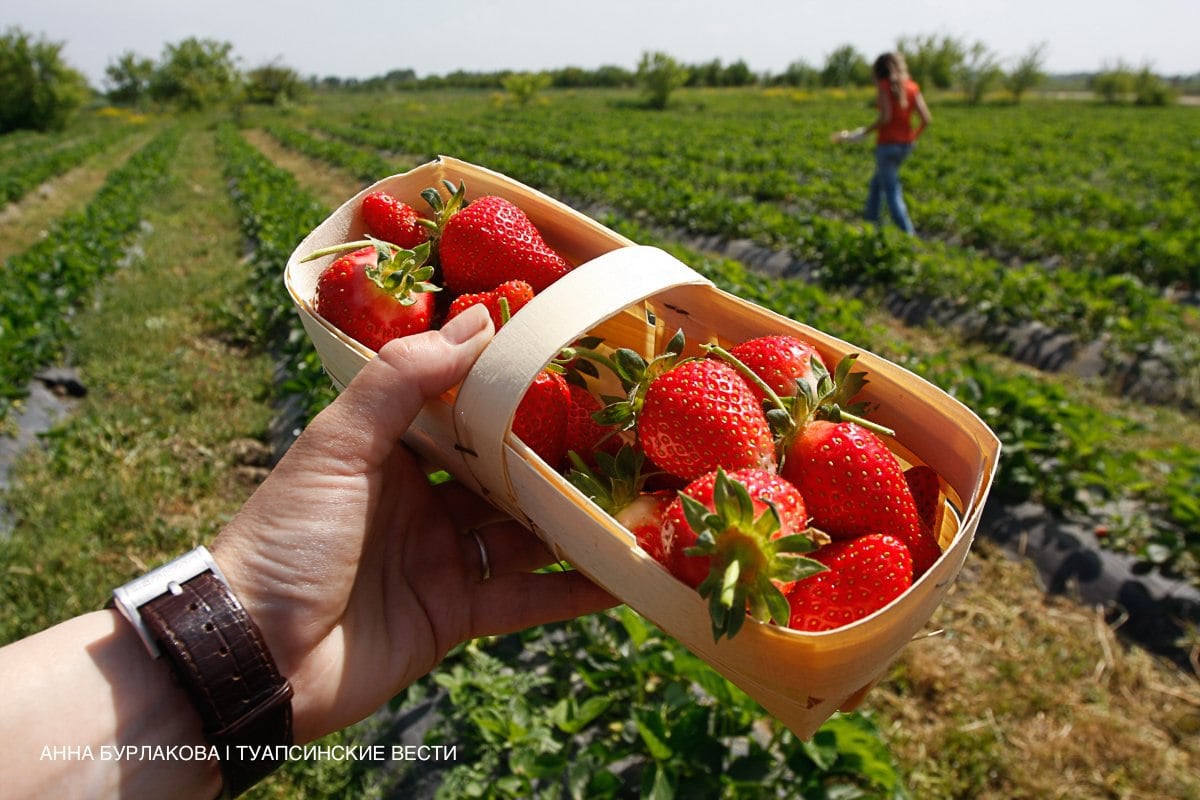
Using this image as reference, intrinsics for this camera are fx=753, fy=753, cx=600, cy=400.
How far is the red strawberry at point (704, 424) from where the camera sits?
1.25 meters

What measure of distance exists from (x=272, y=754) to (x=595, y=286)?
1.02 metres

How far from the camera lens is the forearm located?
47.2 inches

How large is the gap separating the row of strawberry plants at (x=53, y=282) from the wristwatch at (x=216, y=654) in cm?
475

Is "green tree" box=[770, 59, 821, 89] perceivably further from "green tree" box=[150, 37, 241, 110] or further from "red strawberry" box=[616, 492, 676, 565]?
"red strawberry" box=[616, 492, 676, 565]

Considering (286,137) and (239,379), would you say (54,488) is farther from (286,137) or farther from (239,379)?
(286,137)

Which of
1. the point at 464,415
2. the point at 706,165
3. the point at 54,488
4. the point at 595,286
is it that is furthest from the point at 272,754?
the point at 706,165

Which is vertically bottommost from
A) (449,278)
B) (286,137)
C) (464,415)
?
(286,137)

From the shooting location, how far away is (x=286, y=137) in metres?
27.7

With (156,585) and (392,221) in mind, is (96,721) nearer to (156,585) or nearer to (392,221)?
(156,585)

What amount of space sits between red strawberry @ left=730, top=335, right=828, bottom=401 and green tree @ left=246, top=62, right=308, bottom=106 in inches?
2556

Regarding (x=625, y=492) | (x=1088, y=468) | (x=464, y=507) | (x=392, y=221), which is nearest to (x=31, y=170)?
(x=392, y=221)

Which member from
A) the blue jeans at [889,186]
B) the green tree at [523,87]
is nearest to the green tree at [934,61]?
the green tree at [523,87]

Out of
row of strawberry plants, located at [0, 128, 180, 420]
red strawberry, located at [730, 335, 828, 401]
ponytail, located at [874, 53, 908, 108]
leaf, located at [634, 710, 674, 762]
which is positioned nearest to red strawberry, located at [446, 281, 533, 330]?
red strawberry, located at [730, 335, 828, 401]

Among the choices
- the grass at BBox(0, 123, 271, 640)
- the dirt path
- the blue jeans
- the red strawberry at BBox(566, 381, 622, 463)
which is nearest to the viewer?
the red strawberry at BBox(566, 381, 622, 463)
